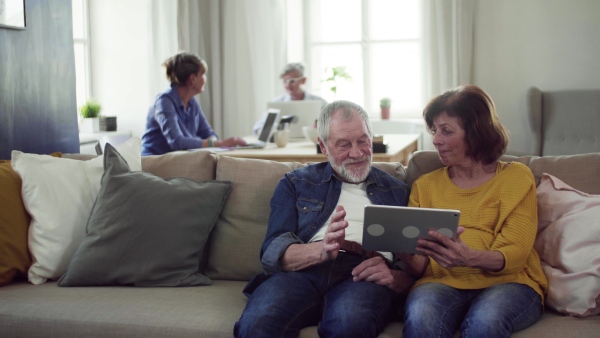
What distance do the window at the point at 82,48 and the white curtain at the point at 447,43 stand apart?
9.31 ft

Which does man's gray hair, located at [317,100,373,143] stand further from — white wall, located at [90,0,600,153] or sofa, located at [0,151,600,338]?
white wall, located at [90,0,600,153]

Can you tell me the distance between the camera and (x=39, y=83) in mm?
3260

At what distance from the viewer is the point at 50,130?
11.0 ft

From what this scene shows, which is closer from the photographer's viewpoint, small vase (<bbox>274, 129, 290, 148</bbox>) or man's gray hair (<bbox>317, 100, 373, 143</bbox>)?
man's gray hair (<bbox>317, 100, 373, 143</bbox>)

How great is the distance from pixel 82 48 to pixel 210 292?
444 centimetres

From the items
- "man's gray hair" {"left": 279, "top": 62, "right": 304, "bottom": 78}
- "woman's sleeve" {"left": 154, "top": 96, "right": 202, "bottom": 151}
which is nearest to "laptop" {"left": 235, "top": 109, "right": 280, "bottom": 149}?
"woman's sleeve" {"left": 154, "top": 96, "right": 202, "bottom": 151}

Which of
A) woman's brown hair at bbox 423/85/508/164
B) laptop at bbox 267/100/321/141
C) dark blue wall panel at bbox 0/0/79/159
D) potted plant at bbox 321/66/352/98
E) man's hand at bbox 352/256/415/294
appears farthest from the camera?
potted plant at bbox 321/66/352/98

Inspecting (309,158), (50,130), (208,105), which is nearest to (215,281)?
(50,130)

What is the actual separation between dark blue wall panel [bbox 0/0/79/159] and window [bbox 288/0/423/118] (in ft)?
10.3

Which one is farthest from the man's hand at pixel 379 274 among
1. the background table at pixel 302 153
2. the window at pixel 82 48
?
the window at pixel 82 48

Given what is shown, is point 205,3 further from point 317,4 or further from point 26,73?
point 26,73

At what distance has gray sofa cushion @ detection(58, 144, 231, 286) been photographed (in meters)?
2.45

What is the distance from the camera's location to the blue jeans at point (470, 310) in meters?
1.89

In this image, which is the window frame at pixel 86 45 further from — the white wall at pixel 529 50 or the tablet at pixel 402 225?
the tablet at pixel 402 225
